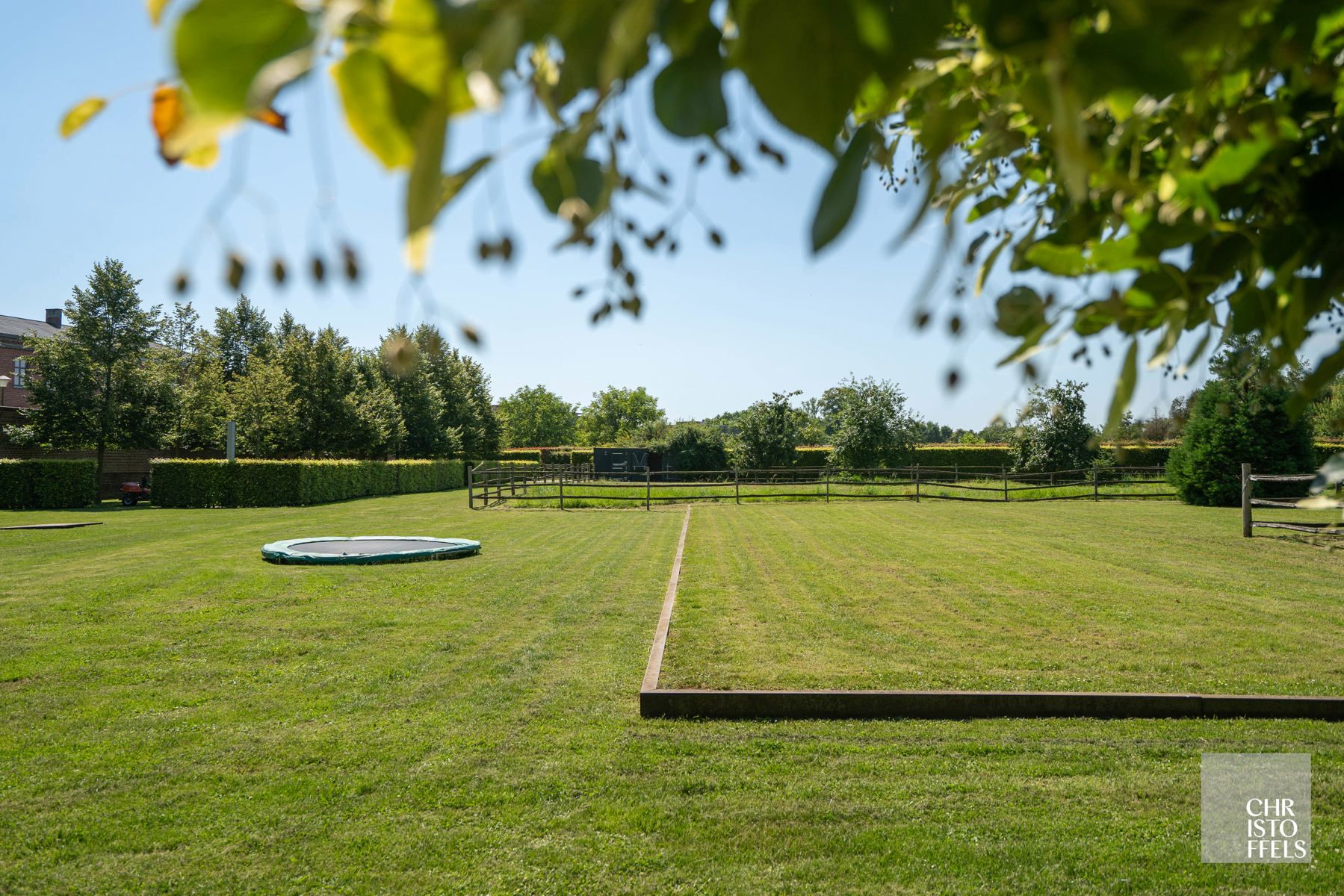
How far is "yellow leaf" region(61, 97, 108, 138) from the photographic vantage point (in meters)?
0.76

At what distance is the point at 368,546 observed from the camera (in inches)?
561

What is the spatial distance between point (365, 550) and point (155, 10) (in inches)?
552

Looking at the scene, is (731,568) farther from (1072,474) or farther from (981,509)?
(1072,474)

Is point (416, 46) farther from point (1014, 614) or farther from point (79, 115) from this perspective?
point (1014, 614)

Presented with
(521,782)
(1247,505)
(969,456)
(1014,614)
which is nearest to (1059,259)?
(521,782)

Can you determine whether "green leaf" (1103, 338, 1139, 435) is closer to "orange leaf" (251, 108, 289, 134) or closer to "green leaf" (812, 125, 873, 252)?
"green leaf" (812, 125, 873, 252)

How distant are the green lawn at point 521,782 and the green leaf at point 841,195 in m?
3.21

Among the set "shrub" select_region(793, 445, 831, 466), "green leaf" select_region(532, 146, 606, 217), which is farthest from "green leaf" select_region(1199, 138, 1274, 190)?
"shrub" select_region(793, 445, 831, 466)

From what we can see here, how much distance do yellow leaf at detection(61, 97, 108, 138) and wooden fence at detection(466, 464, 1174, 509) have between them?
24.5 meters

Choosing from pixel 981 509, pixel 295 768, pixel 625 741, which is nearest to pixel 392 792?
pixel 295 768

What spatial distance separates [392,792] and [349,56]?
4.25m

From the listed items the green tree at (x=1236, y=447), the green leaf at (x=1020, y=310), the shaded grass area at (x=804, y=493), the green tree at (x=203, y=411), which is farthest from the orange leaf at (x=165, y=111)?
the green tree at (x=203, y=411)

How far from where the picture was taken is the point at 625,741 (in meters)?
4.66

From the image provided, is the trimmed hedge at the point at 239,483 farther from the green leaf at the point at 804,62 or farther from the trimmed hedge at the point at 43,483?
Answer: the green leaf at the point at 804,62
